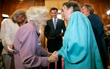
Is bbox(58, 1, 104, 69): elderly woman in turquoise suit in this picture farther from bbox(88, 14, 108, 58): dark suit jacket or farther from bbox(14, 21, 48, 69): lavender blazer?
bbox(88, 14, 108, 58): dark suit jacket

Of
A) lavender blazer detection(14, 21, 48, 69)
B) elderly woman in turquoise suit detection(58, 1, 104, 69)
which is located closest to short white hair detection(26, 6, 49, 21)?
lavender blazer detection(14, 21, 48, 69)

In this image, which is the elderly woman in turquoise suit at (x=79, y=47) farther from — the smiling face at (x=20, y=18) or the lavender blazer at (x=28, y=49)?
the smiling face at (x=20, y=18)

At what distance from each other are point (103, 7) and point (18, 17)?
494cm

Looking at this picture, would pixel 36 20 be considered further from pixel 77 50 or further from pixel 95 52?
pixel 95 52

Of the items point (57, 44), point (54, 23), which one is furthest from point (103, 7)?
point (57, 44)

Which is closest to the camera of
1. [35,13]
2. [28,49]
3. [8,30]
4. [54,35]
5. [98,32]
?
[28,49]

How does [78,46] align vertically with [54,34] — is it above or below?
above

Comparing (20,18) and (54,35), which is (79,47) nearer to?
(20,18)

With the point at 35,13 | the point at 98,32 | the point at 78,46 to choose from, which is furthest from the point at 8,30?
the point at 98,32

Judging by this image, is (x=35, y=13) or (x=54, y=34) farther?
(x=54, y=34)

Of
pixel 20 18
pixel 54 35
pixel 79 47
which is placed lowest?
pixel 54 35

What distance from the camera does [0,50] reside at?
192cm

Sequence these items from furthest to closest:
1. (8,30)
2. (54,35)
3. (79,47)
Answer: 1. (54,35)
2. (8,30)
3. (79,47)

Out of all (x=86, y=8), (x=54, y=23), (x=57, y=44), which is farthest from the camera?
(x=54, y=23)
